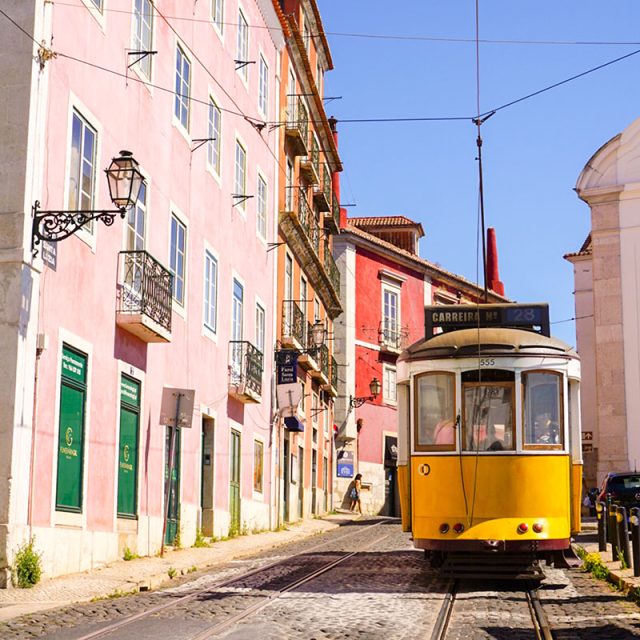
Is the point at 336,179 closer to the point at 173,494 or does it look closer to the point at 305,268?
the point at 305,268

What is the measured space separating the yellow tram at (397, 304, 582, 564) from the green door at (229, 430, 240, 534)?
10.4 m

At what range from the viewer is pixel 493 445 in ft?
41.1

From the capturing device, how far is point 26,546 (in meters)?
12.1

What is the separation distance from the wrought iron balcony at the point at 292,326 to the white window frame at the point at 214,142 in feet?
24.8

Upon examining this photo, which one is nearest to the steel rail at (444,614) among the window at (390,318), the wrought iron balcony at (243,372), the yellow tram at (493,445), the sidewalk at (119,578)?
the yellow tram at (493,445)

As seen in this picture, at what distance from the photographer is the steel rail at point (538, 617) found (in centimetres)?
857

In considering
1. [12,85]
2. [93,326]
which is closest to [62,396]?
[93,326]

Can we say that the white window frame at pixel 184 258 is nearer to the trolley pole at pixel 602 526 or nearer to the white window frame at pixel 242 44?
the white window frame at pixel 242 44

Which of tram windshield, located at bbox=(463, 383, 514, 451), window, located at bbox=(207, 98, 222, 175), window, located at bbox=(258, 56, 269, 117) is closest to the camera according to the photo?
tram windshield, located at bbox=(463, 383, 514, 451)

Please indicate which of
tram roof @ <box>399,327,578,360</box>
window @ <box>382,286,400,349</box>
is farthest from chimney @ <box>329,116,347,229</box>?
tram roof @ <box>399,327,578,360</box>

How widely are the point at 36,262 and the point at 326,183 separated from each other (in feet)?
83.4

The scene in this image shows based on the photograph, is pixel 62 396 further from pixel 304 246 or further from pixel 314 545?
pixel 304 246

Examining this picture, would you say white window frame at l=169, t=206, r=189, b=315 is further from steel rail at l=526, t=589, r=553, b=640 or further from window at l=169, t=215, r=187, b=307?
steel rail at l=526, t=589, r=553, b=640

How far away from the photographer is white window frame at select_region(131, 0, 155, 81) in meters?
16.8
